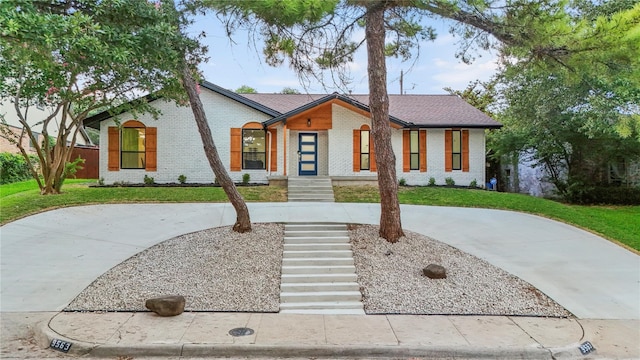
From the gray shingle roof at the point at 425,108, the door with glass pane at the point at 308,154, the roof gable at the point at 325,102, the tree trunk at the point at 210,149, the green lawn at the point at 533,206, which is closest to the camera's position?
the tree trunk at the point at 210,149

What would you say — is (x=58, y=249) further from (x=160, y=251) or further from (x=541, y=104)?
(x=541, y=104)

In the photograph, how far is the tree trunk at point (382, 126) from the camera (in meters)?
8.40

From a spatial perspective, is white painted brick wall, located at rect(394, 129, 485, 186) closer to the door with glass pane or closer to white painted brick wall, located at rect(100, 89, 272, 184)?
the door with glass pane

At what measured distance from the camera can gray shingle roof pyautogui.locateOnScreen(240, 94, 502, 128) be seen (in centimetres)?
1708

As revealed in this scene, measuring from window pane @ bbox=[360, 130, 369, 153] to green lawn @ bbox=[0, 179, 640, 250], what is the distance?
198 cm

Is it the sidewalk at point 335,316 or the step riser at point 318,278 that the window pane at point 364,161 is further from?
the step riser at point 318,278

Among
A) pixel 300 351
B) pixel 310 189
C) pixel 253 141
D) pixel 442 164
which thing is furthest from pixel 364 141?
pixel 300 351

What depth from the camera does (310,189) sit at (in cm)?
1450

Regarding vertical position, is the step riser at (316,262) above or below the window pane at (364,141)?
below

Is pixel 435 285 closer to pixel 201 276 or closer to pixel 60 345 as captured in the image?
pixel 201 276

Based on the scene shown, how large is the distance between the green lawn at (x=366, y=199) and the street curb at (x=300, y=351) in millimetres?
6753

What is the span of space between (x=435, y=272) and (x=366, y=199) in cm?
682

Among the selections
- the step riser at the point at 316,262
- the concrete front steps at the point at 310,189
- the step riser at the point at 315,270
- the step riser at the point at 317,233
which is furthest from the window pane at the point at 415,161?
the step riser at the point at 315,270

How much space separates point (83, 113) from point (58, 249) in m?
6.87
